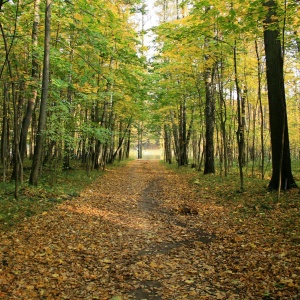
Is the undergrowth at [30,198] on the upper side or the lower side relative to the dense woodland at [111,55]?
lower

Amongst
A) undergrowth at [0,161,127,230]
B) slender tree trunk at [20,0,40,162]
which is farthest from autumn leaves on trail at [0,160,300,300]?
slender tree trunk at [20,0,40,162]

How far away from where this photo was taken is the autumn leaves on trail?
13.4 ft

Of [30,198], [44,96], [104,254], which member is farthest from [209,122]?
[104,254]

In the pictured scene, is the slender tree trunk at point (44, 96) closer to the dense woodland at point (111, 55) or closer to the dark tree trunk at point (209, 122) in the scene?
the dense woodland at point (111, 55)

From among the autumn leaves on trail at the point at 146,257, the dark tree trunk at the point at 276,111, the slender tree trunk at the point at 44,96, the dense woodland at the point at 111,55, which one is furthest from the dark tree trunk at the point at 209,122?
the slender tree trunk at the point at 44,96

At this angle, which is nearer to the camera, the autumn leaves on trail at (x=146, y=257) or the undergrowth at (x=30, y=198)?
the autumn leaves on trail at (x=146, y=257)

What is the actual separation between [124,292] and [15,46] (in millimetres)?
10308

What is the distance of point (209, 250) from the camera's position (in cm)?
561

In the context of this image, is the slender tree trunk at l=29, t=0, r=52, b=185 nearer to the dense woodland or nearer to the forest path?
the dense woodland

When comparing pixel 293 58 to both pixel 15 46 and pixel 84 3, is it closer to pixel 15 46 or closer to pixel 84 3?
pixel 84 3

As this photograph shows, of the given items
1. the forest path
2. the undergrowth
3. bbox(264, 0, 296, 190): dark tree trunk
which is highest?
bbox(264, 0, 296, 190): dark tree trunk

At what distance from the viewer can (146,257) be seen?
5.39 metres

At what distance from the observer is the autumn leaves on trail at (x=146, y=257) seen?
4094 mm

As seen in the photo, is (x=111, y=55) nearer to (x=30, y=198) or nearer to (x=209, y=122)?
(x=209, y=122)
